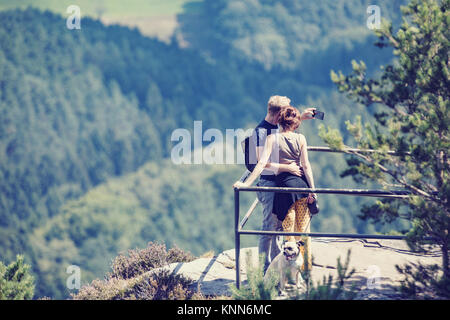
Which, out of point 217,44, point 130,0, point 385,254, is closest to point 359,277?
point 385,254

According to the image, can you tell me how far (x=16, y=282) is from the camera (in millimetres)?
6762

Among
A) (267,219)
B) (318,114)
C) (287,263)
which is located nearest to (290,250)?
(287,263)

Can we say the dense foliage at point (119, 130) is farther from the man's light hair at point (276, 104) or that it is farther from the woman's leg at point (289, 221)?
the man's light hair at point (276, 104)

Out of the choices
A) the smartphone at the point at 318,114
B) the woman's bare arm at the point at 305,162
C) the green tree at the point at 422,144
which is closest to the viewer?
the green tree at the point at 422,144

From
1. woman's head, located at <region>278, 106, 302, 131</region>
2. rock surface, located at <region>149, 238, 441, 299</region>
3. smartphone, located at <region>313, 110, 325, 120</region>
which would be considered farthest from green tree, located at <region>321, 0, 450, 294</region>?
woman's head, located at <region>278, 106, 302, 131</region>

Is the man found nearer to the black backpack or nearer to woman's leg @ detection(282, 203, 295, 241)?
the black backpack

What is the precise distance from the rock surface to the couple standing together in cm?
47

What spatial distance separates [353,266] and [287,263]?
48.5 inches

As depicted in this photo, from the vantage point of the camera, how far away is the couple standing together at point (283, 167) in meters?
5.93

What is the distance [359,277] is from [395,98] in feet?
23.6

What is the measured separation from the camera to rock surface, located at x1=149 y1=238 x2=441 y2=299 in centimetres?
612

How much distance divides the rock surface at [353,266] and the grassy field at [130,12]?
139898 millimetres

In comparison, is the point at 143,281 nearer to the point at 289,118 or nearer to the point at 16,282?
the point at 16,282

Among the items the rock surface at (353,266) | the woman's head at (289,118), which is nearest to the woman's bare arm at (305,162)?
the woman's head at (289,118)
